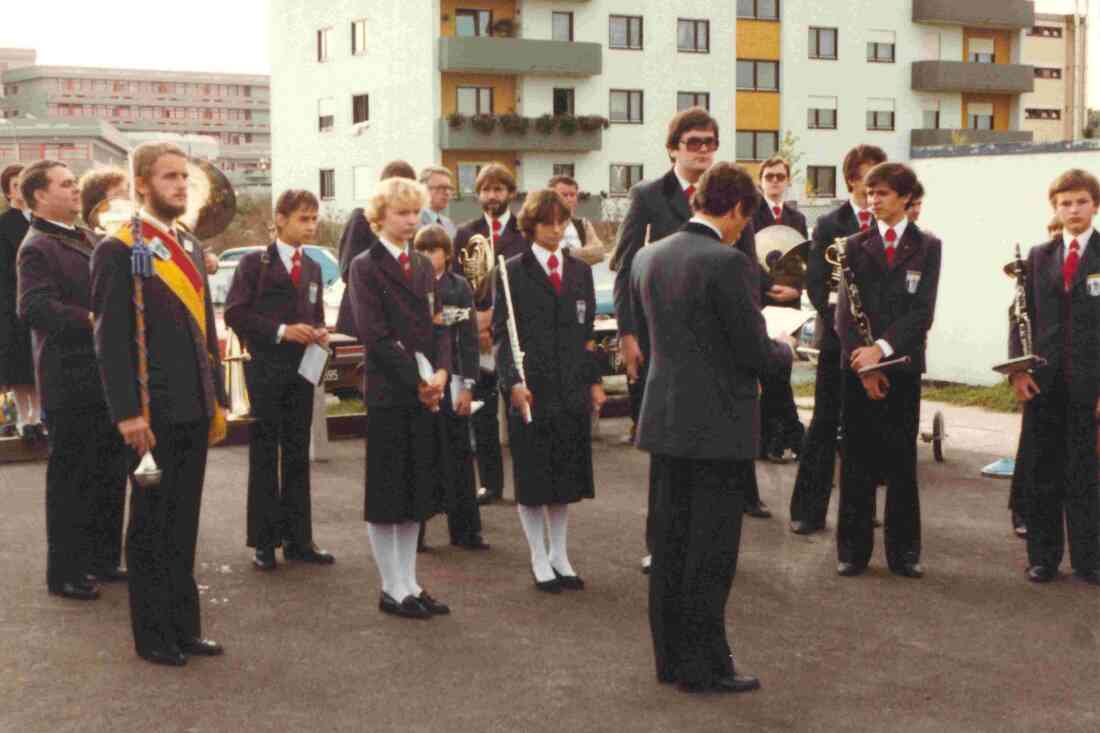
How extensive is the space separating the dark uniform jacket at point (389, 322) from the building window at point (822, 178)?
186ft

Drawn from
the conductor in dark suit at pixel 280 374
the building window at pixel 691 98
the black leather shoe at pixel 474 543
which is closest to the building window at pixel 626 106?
the building window at pixel 691 98

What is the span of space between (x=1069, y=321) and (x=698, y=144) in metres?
2.13

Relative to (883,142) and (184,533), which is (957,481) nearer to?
(184,533)

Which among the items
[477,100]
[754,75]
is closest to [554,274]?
[477,100]

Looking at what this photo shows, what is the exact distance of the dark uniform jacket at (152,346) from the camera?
5738mm

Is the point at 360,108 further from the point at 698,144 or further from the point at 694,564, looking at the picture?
the point at 694,564

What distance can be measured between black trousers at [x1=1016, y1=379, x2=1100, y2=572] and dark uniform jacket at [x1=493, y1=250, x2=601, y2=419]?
2.44 m

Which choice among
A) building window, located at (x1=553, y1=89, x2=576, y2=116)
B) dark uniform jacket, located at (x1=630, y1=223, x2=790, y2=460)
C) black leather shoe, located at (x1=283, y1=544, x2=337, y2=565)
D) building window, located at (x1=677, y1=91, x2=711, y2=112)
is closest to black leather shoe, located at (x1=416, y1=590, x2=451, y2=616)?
black leather shoe, located at (x1=283, y1=544, x2=337, y2=565)

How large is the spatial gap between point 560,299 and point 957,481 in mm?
4239

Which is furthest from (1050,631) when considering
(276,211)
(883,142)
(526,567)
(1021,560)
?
(883,142)

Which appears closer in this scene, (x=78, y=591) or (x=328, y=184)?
(x=78, y=591)

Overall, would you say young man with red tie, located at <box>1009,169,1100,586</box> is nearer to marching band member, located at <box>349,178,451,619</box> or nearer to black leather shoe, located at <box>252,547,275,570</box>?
marching band member, located at <box>349,178,451,619</box>

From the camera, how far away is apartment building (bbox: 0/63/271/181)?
16962 centimetres

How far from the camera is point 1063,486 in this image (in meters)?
7.51
